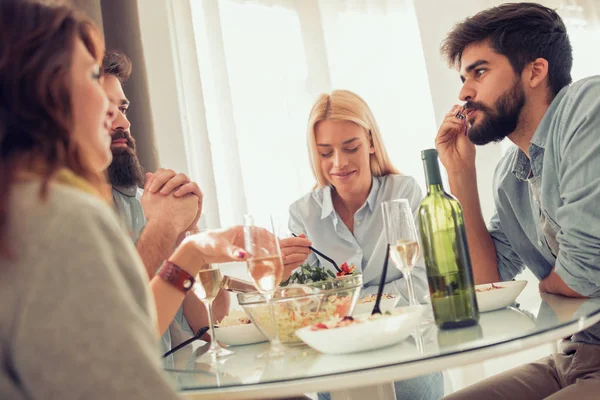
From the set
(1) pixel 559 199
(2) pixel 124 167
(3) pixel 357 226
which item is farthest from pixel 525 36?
(2) pixel 124 167

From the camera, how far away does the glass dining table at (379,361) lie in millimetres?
966

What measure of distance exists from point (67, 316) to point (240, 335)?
37.6 inches

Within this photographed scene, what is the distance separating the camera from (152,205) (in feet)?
6.45

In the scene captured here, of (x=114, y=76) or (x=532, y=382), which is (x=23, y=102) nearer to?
(x=532, y=382)

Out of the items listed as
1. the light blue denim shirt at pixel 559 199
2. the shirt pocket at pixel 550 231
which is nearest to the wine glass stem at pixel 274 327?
the light blue denim shirt at pixel 559 199

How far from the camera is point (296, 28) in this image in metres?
3.76

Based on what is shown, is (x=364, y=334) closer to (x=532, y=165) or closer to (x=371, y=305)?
(x=371, y=305)

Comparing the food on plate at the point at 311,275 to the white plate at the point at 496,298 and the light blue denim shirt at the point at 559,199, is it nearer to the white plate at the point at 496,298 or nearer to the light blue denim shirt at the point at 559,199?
the white plate at the point at 496,298

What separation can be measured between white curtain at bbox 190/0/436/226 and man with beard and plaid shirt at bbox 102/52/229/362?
722 millimetres

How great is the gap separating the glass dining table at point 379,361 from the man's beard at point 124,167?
49.3 inches

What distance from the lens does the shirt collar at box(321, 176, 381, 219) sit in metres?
2.78

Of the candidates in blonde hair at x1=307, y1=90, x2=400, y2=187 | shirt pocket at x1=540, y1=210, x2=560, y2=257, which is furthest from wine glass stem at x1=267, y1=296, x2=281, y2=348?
blonde hair at x1=307, y1=90, x2=400, y2=187

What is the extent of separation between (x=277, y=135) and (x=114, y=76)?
1132mm

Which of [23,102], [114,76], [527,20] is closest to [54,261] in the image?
[23,102]
